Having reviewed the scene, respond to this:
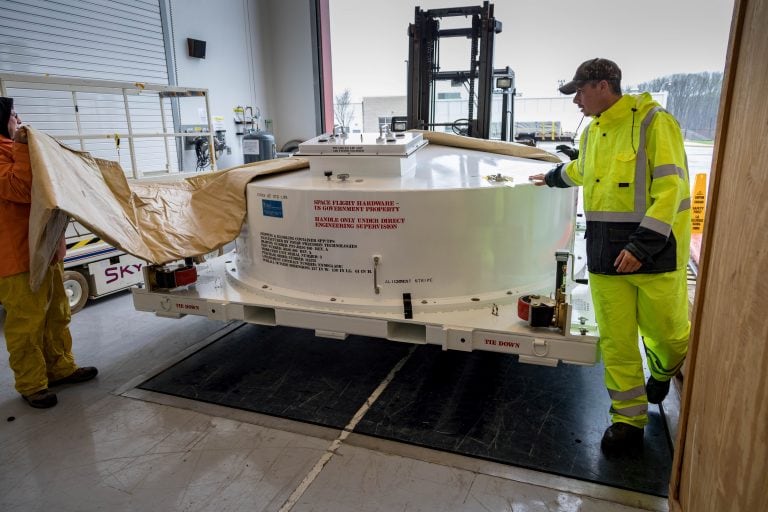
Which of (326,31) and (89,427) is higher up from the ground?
(326,31)

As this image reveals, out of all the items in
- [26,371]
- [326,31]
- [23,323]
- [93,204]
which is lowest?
[26,371]

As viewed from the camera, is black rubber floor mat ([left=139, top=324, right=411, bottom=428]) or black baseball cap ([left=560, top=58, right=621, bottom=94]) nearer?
black baseball cap ([left=560, top=58, right=621, bottom=94])

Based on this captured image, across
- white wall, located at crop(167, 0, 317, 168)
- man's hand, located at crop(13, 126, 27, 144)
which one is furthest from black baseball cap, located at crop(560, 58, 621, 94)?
white wall, located at crop(167, 0, 317, 168)

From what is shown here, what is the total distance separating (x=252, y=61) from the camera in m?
11.5

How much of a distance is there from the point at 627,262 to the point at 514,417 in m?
1.31

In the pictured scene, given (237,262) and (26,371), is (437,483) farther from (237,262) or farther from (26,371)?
(26,371)

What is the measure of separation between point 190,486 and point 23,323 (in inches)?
68.5

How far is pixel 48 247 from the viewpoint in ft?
10.7

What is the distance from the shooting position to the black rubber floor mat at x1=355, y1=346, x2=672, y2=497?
2848mm

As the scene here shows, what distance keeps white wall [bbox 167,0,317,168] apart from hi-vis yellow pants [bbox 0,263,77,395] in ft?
21.4

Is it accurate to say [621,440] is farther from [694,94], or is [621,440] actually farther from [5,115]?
[694,94]

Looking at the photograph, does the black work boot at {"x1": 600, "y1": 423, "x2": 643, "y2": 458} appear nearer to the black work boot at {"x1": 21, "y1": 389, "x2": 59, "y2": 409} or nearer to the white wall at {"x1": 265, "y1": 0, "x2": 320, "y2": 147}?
the black work boot at {"x1": 21, "y1": 389, "x2": 59, "y2": 409}

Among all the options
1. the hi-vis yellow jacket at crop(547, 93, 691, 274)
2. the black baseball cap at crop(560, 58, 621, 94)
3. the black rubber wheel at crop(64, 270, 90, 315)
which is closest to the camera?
the hi-vis yellow jacket at crop(547, 93, 691, 274)

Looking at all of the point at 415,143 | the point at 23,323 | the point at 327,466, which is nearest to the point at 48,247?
the point at 23,323
